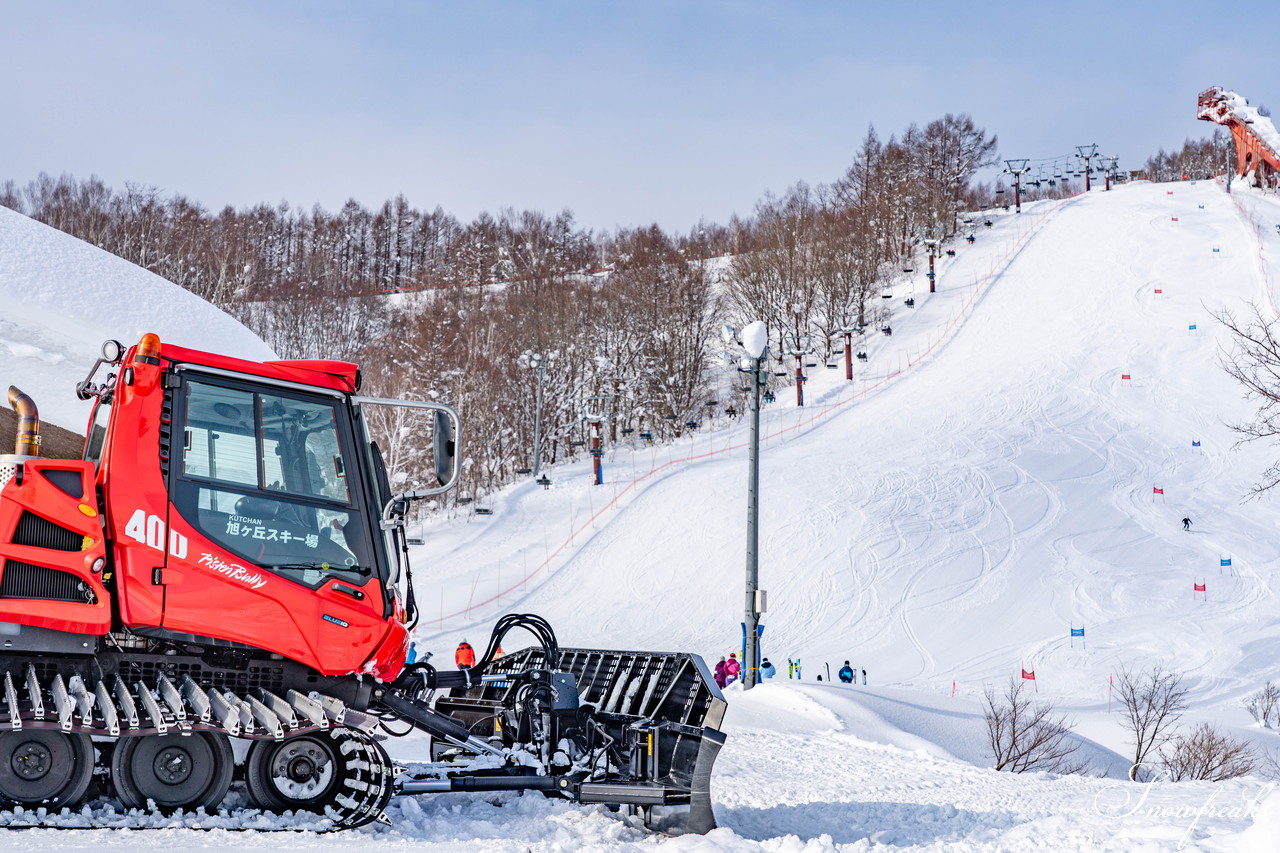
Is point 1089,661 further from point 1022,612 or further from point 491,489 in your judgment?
point 491,489

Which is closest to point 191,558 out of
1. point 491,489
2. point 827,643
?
point 827,643

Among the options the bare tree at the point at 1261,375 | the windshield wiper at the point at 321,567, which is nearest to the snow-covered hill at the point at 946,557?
the bare tree at the point at 1261,375

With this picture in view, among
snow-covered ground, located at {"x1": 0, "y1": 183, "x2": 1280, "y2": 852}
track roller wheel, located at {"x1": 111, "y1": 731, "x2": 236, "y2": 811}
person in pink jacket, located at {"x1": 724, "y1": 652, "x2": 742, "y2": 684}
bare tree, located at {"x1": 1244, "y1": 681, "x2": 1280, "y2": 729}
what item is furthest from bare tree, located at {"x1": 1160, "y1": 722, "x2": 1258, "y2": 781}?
track roller wheel, located at {"x1": 111, "y1": 731, "x2": 236, "y2": 811}

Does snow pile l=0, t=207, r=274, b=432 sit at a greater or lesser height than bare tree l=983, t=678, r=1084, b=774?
greater

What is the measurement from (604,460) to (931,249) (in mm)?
28661

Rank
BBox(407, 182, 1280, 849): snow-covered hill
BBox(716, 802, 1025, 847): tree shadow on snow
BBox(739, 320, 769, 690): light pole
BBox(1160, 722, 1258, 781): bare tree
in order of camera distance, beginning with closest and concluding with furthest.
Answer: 1. BBox(716, 802, 1025, 847): tree shadow on snow
2. BBox(407, 182, 1280, 849): snow-covered hill
3. BBox(1160, 722, 1258, 781): bare tree
4. BBox(739, 320, 769, 690): light pole

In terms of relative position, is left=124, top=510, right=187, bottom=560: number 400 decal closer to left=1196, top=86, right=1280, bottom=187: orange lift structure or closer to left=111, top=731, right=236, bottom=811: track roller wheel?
left=111, top=731, right=236, bottom=811: track roller wheel

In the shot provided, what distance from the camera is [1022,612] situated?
24031mm

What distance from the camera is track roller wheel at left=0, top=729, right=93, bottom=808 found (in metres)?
5.73

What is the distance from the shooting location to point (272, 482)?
6.39 m

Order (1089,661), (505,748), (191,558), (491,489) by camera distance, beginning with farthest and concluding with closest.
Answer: (491,489) → (1089,661) → (505,748) → (191,558)

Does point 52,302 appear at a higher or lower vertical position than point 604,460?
higher
